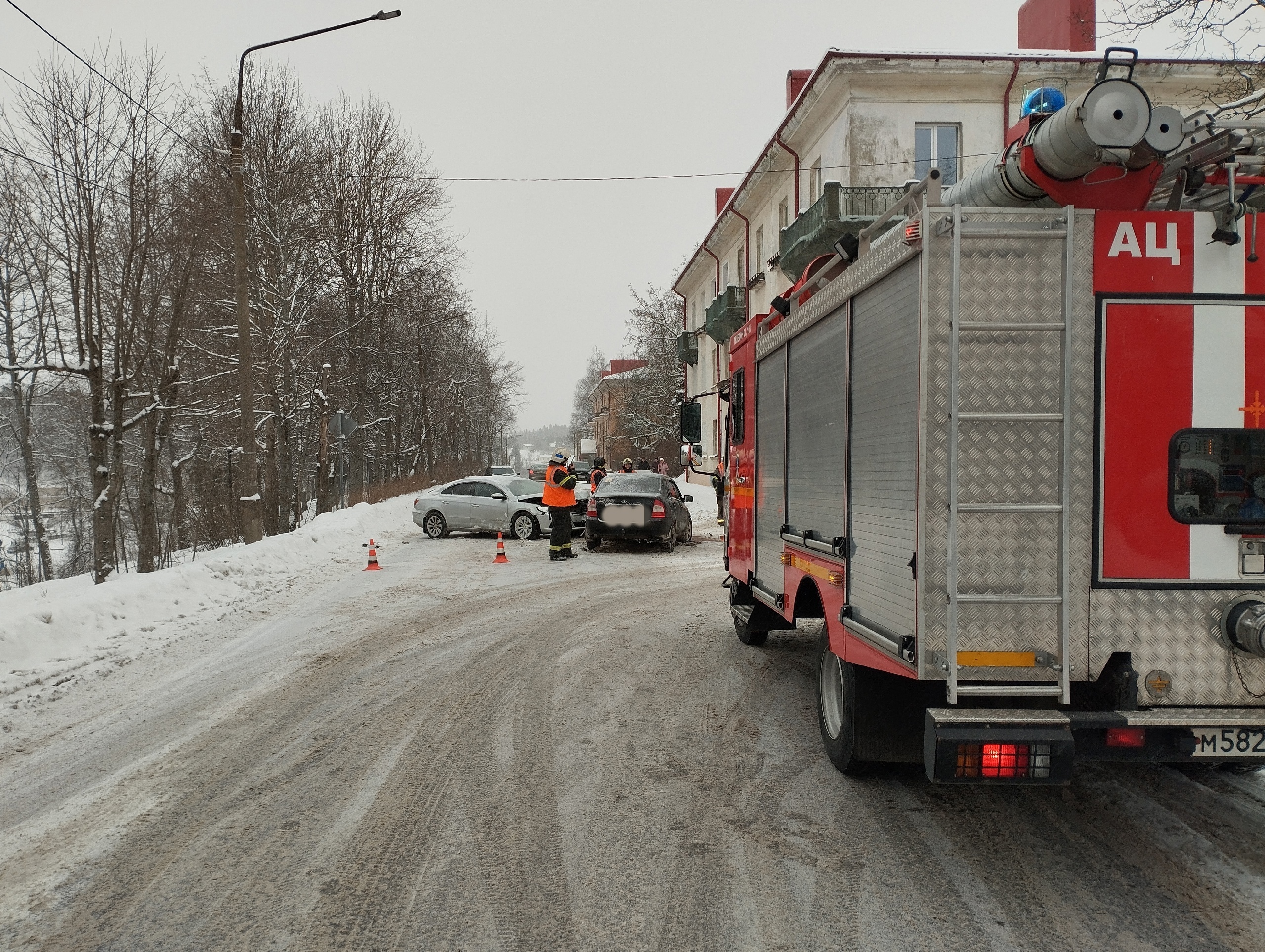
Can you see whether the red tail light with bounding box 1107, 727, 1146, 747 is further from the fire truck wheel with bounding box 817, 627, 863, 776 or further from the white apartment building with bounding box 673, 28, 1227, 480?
the white apartment building with bounding box 673, 28, 1227, 480

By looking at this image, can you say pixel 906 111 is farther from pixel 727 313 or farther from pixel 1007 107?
pixel 727 313

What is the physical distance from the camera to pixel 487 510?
795 inches

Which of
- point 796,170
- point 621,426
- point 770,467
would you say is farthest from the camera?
point 621,426

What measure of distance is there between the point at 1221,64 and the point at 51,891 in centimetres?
1671

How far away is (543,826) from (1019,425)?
271cm

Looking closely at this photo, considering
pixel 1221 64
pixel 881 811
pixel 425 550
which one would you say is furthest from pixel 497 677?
pixel 1221 64

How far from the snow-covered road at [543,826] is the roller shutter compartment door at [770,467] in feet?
3.31

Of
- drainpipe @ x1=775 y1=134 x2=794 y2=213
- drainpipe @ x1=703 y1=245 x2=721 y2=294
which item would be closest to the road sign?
drainpipe @ x1=775 y1=134 x2=794 y2=213

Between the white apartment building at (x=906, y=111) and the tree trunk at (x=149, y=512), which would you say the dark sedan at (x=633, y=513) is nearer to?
the white apartment building at (x=906, y=111)

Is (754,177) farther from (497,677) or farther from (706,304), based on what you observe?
(497,677)

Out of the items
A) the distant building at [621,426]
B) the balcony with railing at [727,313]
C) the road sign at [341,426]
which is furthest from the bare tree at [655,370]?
the road sign at [341,426]

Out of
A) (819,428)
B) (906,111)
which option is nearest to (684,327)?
(906,111)

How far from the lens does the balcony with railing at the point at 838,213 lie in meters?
21.5

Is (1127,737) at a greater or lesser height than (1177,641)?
lesser
